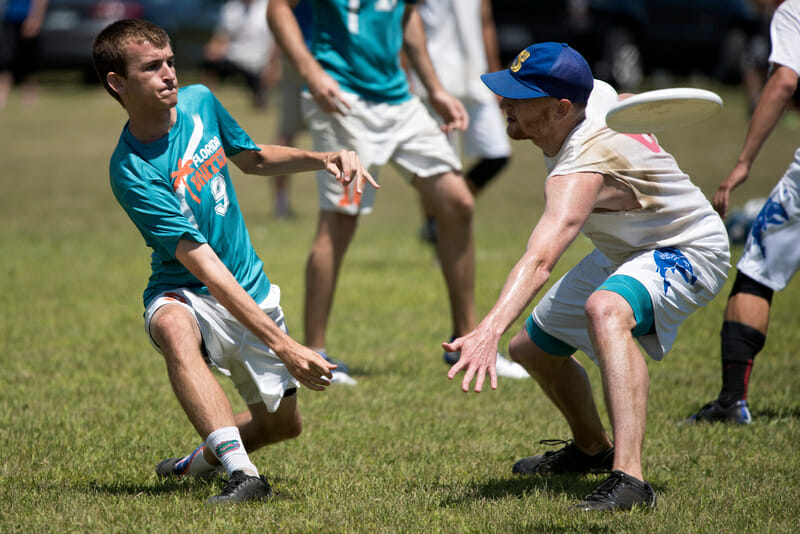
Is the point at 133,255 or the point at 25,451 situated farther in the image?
the point at 133,255

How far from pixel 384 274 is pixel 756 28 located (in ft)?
50.9

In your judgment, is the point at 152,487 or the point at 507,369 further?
the point at 507,369

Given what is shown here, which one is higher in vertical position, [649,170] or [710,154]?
[649,170]

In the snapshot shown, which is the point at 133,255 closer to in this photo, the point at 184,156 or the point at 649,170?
the point at 184,156

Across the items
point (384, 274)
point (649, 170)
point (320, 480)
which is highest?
point (649, 170)

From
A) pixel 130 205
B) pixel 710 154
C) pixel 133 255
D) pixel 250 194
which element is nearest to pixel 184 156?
pixel 130 205

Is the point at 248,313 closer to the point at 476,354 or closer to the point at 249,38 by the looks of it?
the point at 476,354

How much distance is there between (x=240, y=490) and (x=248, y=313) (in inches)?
22.9

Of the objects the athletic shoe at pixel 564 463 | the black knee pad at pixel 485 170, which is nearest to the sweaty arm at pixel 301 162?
the athletic shoe at pixel 564 463

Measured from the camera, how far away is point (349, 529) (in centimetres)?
314

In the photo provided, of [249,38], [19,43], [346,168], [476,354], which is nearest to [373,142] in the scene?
[346,168]

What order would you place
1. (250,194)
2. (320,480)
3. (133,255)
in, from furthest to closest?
1. (250,194)
2. (133,255)
3. (320,480)

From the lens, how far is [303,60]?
5000 mm

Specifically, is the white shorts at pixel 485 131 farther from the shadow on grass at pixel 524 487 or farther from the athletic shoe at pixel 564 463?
the shadow on grass at pixel 524 487
